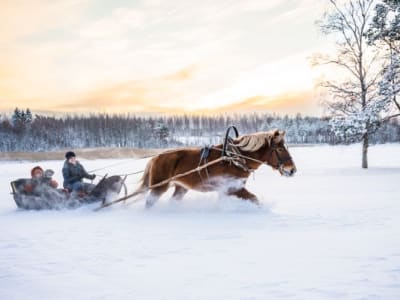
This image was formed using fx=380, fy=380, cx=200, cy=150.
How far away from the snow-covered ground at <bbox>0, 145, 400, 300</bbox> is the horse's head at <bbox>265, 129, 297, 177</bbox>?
2.50 ft

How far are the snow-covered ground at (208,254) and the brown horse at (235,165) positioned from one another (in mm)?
319

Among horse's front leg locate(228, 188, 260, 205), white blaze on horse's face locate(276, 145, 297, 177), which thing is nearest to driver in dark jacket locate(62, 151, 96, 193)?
horse's front leg locate(228, 188, 260, 205)

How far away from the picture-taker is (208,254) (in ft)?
14.3

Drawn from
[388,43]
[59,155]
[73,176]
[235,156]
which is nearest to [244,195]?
[235,156]

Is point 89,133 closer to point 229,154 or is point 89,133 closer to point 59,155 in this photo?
point 59,155

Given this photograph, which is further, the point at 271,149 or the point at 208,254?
the point at 271,149

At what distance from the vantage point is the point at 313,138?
11850cm

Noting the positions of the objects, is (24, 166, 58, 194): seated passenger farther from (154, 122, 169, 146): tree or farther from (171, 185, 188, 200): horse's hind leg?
(154, 122, 169, 146): tree

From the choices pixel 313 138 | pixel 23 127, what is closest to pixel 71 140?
pixel 23 127

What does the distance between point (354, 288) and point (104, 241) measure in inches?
127

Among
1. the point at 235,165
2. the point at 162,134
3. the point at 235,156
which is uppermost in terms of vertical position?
the point at 162,134

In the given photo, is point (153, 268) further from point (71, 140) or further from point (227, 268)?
point (71, 140)

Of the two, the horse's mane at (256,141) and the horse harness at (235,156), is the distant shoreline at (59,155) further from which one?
the horse's mane at (256,141)

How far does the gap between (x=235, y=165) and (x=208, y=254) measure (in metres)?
2.98
